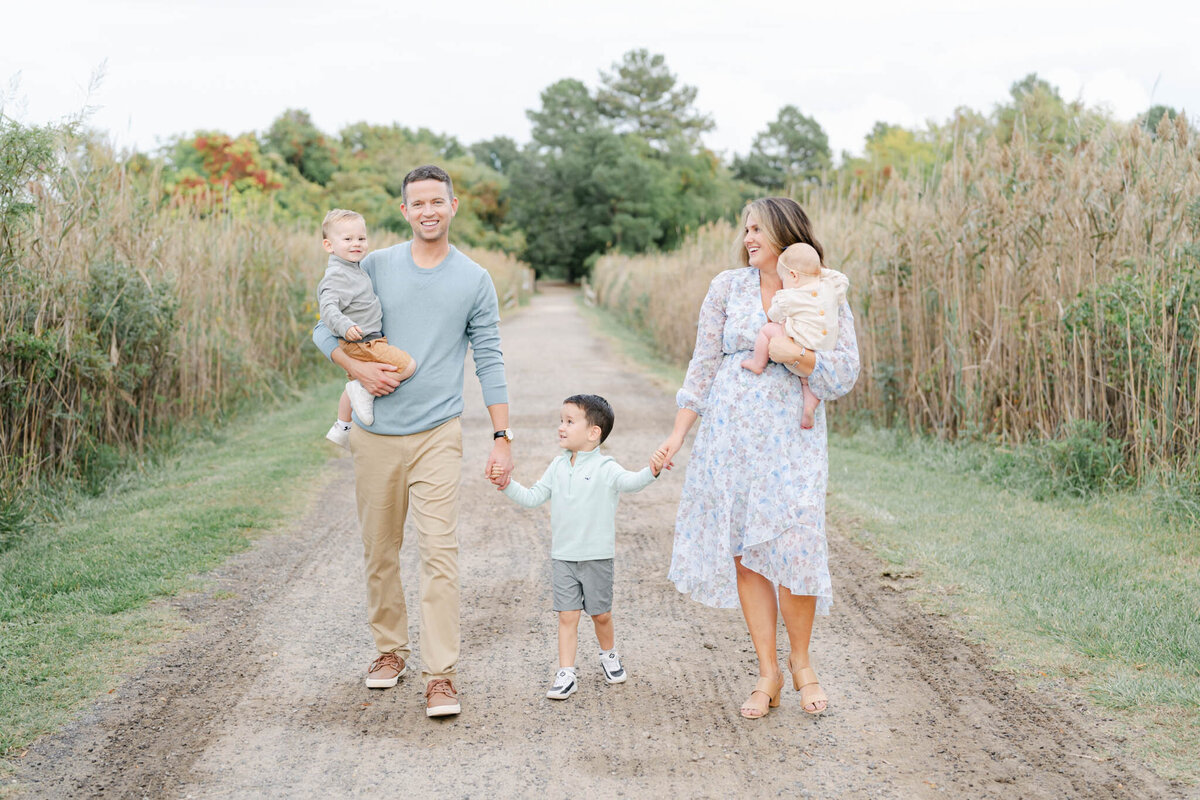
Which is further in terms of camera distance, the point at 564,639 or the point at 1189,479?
the point at 1189,479

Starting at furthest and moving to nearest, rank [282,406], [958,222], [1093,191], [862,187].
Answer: [282,406] → [862,187] → [958,222] → [1093,191]

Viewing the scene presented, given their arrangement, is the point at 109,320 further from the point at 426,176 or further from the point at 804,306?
the point at 804,306

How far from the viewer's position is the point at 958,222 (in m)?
8.86

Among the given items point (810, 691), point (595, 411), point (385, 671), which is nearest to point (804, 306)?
point (595, 411)

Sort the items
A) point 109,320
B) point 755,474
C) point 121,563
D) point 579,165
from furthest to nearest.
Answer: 1. point 579,165
2. point 109,320
3. point 121,563
4. point 755,474

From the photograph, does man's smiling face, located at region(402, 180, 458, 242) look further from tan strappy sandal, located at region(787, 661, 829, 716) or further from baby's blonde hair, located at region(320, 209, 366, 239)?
tan strappy sandal, located at region(787, 661, 829, 716)

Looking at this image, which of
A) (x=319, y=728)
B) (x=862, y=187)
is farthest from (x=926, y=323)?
(x=319, y=728)

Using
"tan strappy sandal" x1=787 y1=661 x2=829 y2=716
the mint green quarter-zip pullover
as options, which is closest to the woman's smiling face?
the mint green quarter-zip pullover

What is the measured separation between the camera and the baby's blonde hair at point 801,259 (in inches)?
146

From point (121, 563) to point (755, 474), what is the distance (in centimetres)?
385

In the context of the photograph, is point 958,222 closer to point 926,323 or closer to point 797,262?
point 926,323

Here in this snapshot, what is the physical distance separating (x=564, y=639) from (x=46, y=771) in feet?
6.00

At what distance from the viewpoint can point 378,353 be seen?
3.90 m

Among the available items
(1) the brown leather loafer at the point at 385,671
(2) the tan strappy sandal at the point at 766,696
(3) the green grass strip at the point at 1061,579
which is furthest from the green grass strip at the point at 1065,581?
(1) the brown leather loafer at the point at 385,671
